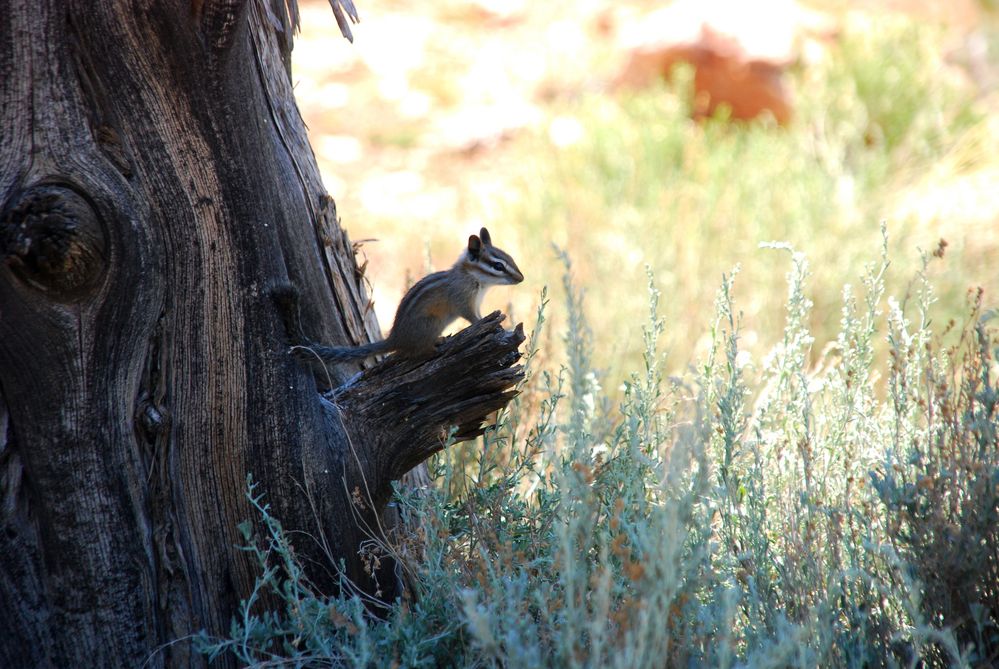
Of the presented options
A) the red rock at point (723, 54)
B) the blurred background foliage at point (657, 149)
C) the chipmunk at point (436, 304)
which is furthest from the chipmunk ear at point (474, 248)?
the red rock at point (723, 54)

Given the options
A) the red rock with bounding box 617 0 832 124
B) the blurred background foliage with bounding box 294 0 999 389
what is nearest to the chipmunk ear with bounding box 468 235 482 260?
the blurred background foliage with bounding box 294 0 999 389

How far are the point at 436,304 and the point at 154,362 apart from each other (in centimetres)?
120

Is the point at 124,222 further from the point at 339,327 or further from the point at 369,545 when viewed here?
the point at 369,545

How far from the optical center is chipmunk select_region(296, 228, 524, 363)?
3.33 meters

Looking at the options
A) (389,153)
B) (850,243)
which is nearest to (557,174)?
(850,243)

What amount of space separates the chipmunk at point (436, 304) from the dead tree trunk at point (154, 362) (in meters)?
0.18

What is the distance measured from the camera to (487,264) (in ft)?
13.8

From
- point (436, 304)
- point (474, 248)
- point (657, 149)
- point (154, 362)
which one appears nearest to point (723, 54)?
point (657, 149)

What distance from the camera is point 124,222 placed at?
2830mm

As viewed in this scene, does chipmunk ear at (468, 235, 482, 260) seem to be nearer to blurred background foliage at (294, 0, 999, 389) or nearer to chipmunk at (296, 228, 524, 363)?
chipmunk at (296, 228, 524, 363)

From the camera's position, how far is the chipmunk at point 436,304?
3.33 metres

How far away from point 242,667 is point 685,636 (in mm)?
1425

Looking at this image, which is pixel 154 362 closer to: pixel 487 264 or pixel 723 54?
pixel 487 264

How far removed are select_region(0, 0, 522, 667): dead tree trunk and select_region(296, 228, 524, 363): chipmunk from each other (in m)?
0.18
